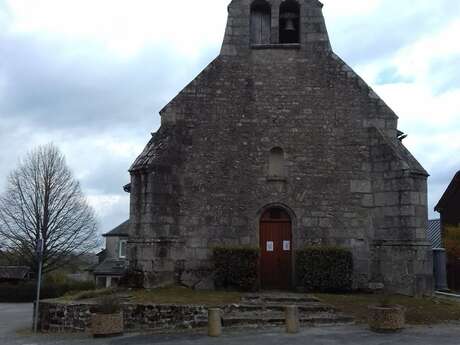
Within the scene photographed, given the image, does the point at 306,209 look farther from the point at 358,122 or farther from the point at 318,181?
the point at 358,122

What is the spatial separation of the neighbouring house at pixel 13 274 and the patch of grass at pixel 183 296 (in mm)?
26321

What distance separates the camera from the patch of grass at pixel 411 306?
1273 centimetres

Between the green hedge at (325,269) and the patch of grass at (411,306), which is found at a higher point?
the green hedge at (325,269)

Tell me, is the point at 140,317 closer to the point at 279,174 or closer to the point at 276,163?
the point at 279,174

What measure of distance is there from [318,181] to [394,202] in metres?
2.44

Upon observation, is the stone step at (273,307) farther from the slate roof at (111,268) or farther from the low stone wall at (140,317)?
the slate roof at (111,268)

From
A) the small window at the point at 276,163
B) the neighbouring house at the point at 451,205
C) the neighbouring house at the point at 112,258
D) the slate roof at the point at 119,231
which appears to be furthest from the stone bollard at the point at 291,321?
the slate roof at the point at 119,231

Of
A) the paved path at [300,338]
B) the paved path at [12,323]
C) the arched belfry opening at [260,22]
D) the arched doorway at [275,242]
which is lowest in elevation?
the paved path at [12,323]

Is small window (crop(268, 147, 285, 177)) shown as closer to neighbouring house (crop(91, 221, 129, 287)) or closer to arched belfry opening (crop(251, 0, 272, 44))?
arched belfry opening (crop(251, 0, 272, 44))

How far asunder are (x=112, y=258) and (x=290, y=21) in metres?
34.3

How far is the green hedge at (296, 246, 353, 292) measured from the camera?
16.0m

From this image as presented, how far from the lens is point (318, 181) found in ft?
56.1

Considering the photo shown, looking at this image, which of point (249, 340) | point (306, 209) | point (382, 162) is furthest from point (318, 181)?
point (249, 340)

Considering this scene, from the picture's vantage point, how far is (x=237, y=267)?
52.1 ft
